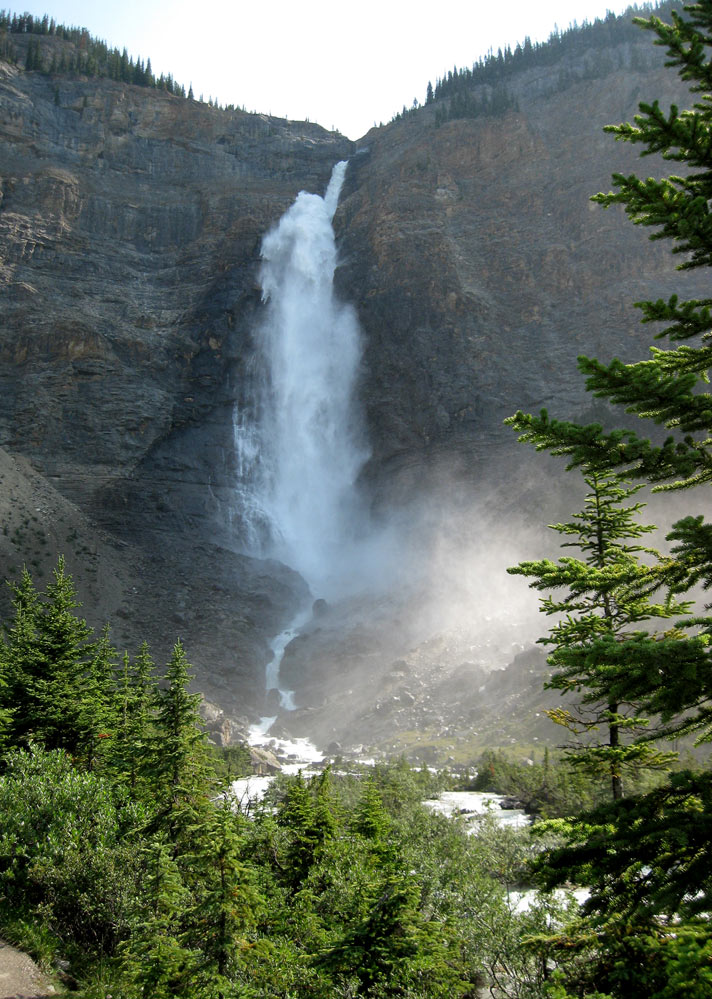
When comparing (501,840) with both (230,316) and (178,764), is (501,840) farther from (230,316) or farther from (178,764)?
(230,316)

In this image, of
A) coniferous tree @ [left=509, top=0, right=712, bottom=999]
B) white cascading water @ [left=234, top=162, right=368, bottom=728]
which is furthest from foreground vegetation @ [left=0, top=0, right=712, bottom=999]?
white cascading water @ [left=234, top=162, right=368, bottom=728]

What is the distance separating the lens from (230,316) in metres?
76.0

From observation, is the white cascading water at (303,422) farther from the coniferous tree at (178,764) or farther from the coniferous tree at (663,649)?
the coniferous tree at (663,649)

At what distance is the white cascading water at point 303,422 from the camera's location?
68625 millimetres

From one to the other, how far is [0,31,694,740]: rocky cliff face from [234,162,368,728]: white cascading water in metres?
2.04

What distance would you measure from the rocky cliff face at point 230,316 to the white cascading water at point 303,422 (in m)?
2.04

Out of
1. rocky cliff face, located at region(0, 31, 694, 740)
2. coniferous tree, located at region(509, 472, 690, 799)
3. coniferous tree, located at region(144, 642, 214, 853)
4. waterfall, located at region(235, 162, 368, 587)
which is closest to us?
coniferous tree, located at region(509, 472, 690, 799)

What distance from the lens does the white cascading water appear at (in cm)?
6862

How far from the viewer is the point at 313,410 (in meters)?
74.5

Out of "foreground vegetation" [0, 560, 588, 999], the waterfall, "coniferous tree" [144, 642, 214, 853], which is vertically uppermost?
the waterfall

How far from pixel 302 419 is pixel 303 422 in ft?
1.27

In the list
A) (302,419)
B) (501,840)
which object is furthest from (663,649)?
(302,419)

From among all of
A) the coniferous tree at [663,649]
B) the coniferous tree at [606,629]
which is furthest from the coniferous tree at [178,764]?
the coniferous tree at [663,649]

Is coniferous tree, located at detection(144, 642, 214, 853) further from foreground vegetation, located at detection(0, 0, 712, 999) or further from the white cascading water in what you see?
the white cascading water
